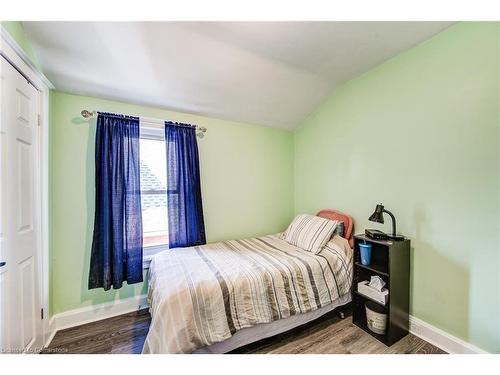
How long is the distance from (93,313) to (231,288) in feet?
5.21

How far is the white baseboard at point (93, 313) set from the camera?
180 centimetres

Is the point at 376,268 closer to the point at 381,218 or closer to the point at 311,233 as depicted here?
the point at 381,218

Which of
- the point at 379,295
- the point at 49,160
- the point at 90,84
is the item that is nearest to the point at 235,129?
the point at 90,84

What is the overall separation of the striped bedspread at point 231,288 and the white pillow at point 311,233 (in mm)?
87

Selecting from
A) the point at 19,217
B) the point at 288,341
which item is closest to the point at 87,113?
the point at 19,217

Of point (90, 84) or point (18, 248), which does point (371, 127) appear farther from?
point (18, 248)

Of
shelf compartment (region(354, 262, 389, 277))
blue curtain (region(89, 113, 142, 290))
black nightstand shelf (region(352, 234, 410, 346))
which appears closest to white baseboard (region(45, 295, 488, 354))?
black nightstand shelf (region(352, 234, 410, 346))

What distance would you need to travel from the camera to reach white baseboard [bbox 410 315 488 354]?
4.70 feet

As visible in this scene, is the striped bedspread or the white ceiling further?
the white ceiling

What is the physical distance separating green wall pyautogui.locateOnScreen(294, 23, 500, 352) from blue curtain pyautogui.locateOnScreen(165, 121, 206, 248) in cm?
183

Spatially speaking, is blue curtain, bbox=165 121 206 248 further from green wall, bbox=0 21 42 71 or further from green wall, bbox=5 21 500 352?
green wall, bbox=0 21 42 71

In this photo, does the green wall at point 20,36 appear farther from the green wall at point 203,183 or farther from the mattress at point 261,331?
the mattress at point 261,331

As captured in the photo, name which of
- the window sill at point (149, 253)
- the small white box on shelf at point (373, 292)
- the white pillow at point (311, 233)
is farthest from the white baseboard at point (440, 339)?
the window sill at point (149, 253)

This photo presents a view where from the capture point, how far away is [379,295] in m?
1.64
